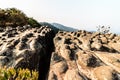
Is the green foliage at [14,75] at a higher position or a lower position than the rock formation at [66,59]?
higher

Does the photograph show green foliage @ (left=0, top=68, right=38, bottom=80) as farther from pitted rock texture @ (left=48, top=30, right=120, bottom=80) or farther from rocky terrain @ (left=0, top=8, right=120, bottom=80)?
pitted rock texture @ (left=48, top=30, right=120, bottom=80)

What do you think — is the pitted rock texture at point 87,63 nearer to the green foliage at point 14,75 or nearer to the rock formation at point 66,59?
the rock formation at point 66,59

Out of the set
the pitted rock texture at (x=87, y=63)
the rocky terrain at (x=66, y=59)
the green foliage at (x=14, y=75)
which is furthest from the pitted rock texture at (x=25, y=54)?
the green foliage at (x=14, y=75)

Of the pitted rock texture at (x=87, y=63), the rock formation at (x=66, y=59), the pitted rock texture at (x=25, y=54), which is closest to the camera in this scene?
the pitted rock texture at (x=87, y=63)

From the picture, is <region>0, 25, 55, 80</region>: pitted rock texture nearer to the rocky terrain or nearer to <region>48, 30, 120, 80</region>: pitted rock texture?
the rocky terrain

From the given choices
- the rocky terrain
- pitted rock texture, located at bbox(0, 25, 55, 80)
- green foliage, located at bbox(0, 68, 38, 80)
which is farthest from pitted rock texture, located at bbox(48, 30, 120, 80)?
green foliage, located at bbox(0, 68, 38, 80)

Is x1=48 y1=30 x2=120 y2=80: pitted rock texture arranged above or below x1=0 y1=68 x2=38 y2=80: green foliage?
below

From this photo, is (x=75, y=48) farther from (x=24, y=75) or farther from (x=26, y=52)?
(x=24, y=75)

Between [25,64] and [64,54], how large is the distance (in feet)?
4.96

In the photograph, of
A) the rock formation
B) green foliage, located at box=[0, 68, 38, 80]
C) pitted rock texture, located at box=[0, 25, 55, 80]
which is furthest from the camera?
pitted rock texture, located at box=[0, 25, 55, 80]

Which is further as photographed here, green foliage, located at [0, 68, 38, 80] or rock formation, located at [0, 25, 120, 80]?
rock formation, located at [0, 25, 120, 80]

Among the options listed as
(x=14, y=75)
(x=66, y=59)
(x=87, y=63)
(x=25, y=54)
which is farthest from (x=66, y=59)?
(x=14, y=75)

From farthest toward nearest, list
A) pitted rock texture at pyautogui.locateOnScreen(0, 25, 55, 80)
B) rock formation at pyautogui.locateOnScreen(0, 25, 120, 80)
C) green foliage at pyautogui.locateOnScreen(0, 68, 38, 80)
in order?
1. pitted rock texture at pyautogui.locateOnScreen(0, 25, 55, 80)
2. rock formation at pyautogui.locateOnScreen(0, 25, 120, 80)
3. green foliage at pyautogui.locateOnScreen(0, 68, 38, 80)

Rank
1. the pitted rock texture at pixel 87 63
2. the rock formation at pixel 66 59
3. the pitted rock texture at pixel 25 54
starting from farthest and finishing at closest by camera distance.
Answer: the pitted rock texture at pixel 25 54
the rock formation at pixel 66 59
the pitted rock texture at pixel 87 63
